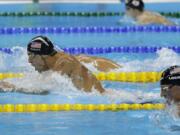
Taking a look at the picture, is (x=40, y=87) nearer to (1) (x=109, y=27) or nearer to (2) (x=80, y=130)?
(2) (x=80, y=130)

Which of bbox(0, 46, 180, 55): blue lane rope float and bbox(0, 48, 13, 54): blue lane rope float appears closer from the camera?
bbox(0, 48, 13, 54): blue lane rope float

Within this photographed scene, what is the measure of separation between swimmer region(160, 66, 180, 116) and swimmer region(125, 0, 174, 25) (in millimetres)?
4802

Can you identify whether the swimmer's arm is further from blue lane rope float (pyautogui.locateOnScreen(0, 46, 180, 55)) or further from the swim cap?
blue lane rope float (pyautogui.locateOnScreen(0, 46, 180, 55))

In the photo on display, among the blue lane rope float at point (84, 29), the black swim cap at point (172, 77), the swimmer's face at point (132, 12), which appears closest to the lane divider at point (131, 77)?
the black swim cap at point (172, 77)

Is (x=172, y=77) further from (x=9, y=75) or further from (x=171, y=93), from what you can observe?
(x=9, y=75)

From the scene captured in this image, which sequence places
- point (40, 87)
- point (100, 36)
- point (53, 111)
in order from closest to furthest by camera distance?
point (53, 111) < point (40, 87) < point (100, 36)

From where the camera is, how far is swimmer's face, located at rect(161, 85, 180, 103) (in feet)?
11.9

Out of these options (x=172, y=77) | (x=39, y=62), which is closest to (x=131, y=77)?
(x=39, y=62)

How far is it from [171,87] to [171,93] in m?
0.05

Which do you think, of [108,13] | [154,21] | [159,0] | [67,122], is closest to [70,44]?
[154,21]

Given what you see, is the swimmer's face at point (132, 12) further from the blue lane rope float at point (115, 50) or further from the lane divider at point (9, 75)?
the lane divider at point (9, 75)

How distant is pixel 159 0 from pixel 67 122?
7.50 meters

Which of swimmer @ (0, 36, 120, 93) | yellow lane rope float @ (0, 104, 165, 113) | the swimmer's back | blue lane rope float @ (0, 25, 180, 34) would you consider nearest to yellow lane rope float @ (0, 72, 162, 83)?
swimmer @ (0, 36, 120, 93)

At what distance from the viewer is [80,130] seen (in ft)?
14.0
